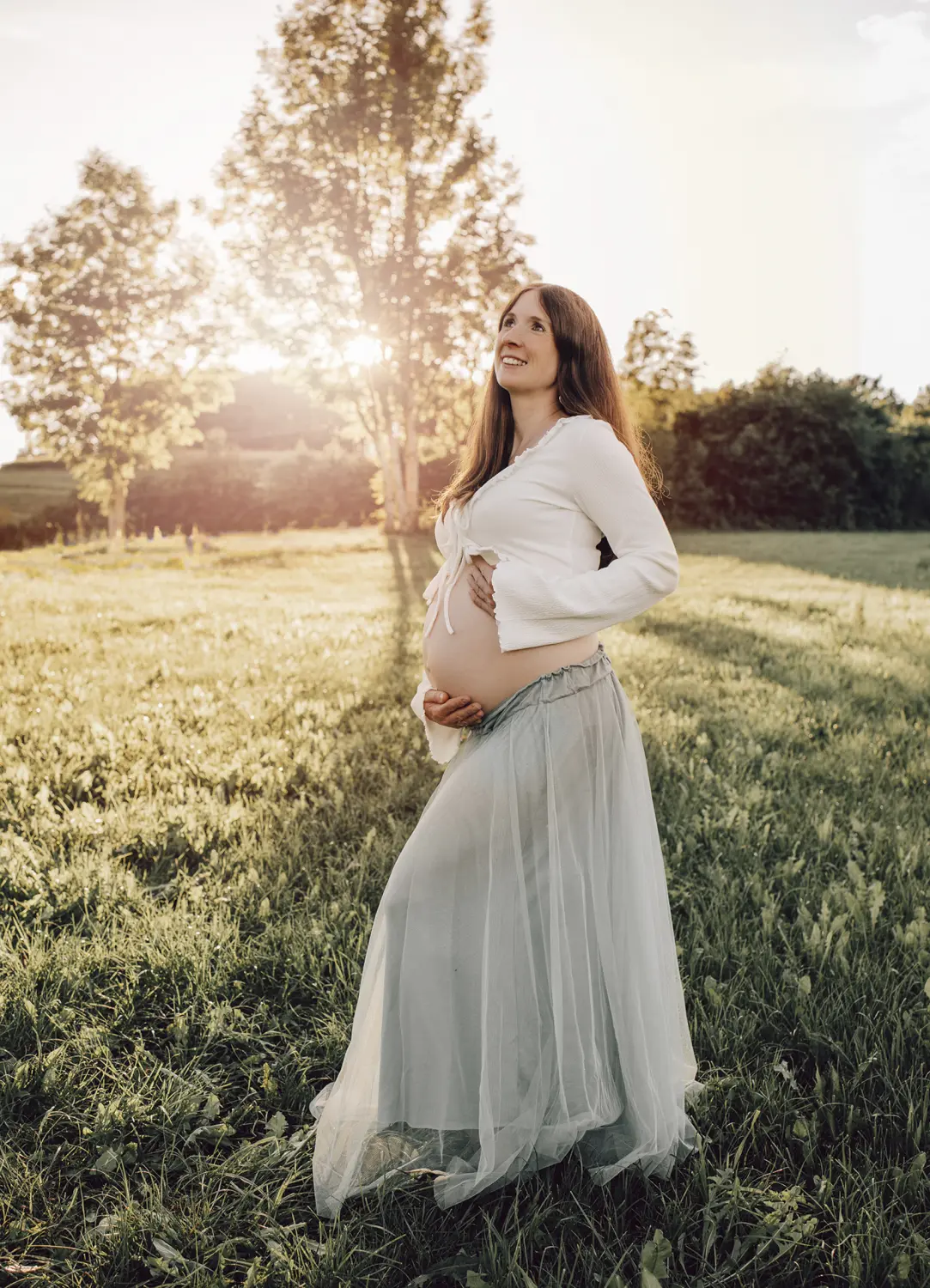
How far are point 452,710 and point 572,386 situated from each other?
952mm

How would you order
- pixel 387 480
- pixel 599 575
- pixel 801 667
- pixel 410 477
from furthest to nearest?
pixel 387 480, pixel 410 477, pixel 801 667, pixel 599 575

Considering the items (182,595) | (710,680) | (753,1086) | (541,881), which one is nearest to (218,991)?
(541,881)

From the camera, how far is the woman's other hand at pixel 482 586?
2.26 metres

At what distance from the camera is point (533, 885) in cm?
224

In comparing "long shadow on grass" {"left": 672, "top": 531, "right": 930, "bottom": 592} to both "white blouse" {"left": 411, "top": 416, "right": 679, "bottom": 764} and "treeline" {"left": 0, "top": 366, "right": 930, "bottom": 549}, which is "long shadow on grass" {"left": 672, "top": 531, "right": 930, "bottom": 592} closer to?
"treeline" {"left": 0, "top": 366, "right": 930, "bottom": 549}

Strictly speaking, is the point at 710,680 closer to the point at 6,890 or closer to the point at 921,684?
the point at 921,684

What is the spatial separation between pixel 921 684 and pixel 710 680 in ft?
5.88

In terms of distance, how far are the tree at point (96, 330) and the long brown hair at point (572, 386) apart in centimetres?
3059

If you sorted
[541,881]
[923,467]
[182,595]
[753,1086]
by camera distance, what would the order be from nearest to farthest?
[541,881]
[753,1086]
[182,595]
[923,467]

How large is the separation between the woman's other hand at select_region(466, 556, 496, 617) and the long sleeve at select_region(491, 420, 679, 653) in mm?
67

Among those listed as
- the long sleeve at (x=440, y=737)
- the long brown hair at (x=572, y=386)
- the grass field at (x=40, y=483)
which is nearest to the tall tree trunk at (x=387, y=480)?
the grass field at (x=40, y=483)

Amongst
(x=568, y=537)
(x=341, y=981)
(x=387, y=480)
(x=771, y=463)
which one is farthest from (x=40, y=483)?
(x=568, y=537)

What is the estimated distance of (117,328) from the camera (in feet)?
104

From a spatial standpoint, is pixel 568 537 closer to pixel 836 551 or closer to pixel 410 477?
pixel 836 551
